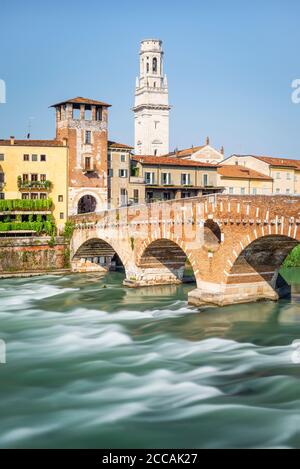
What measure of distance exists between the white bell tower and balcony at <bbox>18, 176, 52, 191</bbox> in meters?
41.6

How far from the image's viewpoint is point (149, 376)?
709 inches

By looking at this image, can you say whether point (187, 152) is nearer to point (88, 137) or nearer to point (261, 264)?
point (88, 137)

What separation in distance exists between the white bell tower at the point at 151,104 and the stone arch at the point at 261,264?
62.8 metres

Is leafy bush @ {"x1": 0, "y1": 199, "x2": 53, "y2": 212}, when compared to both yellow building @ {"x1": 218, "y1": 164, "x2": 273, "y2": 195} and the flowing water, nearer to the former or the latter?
the flowing water

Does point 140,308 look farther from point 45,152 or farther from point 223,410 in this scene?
point 45,152

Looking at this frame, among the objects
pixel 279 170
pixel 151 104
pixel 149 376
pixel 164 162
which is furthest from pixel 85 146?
pixel 151 104

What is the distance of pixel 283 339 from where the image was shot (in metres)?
21.7

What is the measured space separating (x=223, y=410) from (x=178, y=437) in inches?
74.8

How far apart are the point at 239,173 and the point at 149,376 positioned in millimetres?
45476

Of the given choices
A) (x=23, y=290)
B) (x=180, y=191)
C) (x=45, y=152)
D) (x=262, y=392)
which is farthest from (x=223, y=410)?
(x=180, y=191)

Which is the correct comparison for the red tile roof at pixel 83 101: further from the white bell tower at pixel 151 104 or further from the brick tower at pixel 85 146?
the white bell tower at pixel 151 104

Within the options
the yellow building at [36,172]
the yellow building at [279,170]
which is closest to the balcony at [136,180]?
the yellow building at [36,172]

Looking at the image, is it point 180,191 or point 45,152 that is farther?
point 180,191

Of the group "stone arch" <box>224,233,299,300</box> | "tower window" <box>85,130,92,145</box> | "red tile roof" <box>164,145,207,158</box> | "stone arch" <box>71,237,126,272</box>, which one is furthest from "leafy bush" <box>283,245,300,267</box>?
"red tile roof" <box>164,145,207,158</box>
